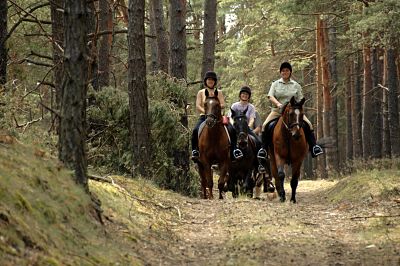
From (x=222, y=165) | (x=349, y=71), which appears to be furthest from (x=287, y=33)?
(x=222, y=165)

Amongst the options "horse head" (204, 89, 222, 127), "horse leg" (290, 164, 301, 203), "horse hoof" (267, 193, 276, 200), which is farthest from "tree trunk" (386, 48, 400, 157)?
"horse head" (204, 89, 222, 127)

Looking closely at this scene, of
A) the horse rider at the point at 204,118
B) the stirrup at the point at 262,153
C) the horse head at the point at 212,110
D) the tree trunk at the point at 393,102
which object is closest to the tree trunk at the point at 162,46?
the horse rider at the point at 204,118

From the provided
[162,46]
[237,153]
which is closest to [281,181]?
[237,153]

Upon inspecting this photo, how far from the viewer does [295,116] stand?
12.9 metres

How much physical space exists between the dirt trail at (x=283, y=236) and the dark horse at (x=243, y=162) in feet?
11.1

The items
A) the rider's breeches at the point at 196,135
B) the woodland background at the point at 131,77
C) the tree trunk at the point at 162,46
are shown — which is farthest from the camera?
the tree trunk at the point at 162,46

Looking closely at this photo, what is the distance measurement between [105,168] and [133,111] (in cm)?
157

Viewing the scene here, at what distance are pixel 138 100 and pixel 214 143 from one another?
2.23m

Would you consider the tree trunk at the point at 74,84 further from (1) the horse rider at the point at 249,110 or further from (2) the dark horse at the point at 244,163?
(1) the horse rider at the point at 249,110

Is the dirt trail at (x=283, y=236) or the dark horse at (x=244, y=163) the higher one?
the dark horse at (x=244, y=163)

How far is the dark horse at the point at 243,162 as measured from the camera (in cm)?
1439

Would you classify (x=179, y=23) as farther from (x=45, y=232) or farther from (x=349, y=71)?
(x=349, y=71)

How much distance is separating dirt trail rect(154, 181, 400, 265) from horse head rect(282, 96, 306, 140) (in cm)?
231

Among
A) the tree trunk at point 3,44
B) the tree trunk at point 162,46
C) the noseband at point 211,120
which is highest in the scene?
the tree trunk at point 162,46
